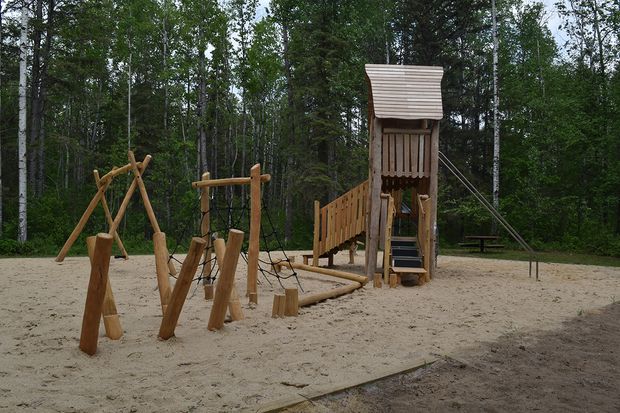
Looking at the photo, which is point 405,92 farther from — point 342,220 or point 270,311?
point 270,311

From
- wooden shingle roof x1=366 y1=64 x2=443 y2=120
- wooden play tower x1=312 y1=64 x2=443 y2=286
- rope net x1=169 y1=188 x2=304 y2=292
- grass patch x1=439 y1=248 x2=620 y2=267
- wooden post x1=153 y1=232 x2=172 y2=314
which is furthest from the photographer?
grass patch x1=439 y1=248 x2=620 y2=267

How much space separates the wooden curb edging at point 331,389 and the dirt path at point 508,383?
0.16 feet

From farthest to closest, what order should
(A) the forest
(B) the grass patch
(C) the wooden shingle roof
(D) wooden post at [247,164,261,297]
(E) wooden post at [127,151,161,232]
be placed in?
(A) the forest, (B) the grass patch, (C) the wooden shingle roof, (E) wooden post at [127,151,161,232], (D) wooden post at [247,164,261,297]

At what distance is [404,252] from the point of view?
11969 mm

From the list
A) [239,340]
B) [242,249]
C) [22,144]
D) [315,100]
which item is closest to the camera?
[239,340]

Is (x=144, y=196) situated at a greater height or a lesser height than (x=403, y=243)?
greater

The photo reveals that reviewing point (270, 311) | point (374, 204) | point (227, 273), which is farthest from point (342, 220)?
point (227, 273)

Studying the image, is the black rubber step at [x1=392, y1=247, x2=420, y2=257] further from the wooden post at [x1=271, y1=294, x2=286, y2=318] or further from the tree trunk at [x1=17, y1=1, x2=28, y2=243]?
the tree trunk at [x1=17, y1=1, x2=28, y2=243]

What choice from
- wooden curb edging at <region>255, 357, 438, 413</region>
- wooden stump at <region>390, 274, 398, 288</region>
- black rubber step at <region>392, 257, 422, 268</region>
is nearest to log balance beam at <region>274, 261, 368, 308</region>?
wooden stump at <region>390, 274, 398, 288</region>

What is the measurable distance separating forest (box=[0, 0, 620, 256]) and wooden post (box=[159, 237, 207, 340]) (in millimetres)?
13623

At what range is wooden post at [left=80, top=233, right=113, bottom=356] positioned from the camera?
15.7ft

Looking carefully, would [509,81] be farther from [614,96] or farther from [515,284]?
[515,284]

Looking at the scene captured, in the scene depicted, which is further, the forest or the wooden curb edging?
the forest

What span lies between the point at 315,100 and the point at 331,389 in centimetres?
2189
